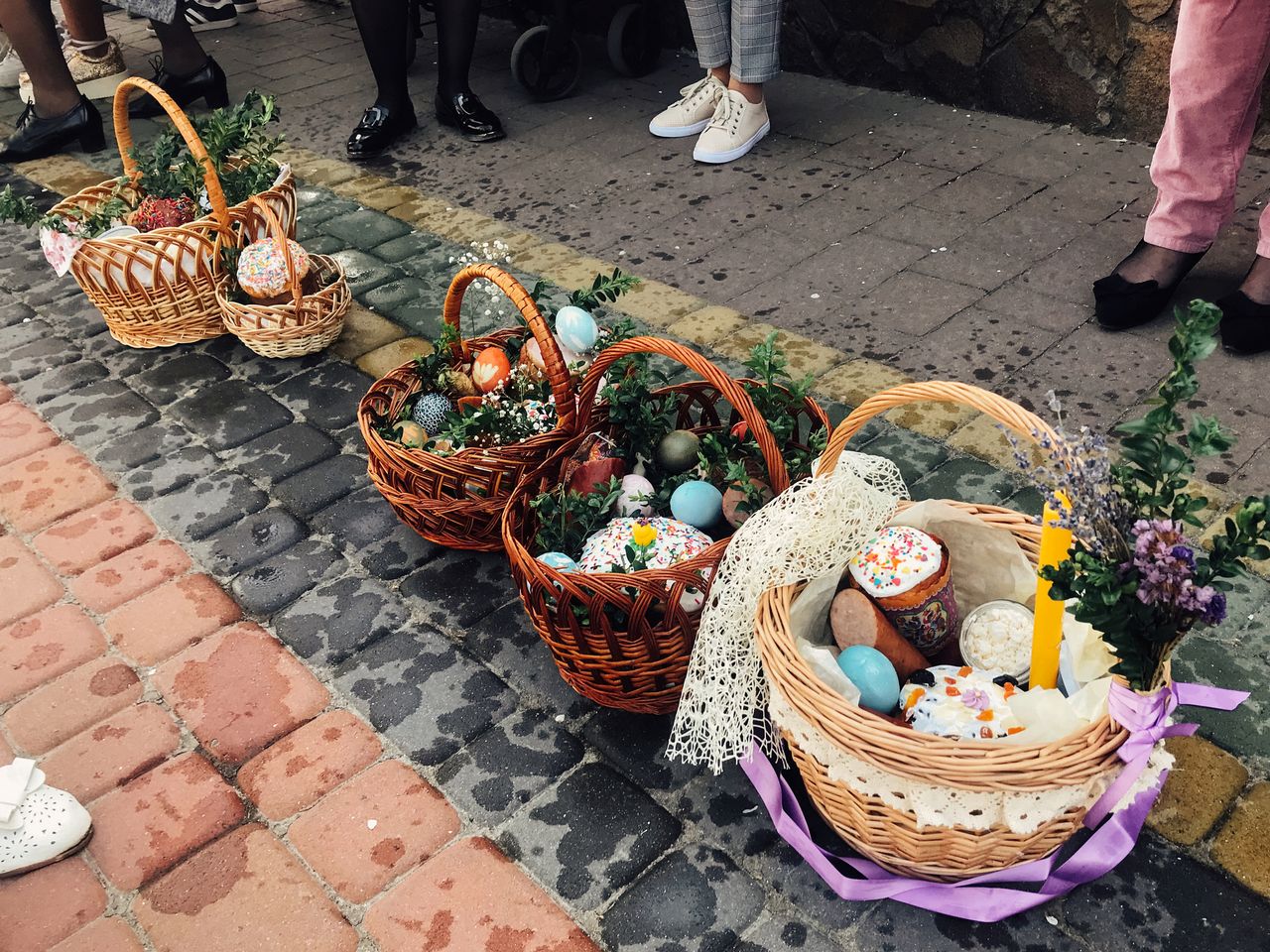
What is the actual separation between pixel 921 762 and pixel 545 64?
12.1ft

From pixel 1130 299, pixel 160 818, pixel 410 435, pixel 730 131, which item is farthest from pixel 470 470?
pixel 730 131

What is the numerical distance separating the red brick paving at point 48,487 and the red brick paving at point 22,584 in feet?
0.29

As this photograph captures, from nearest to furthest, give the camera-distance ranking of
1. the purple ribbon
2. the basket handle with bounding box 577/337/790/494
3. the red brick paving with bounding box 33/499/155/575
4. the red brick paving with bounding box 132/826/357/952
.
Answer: the purple ribbon < the red brick paving with bounding box 132/826/357/952 < the basket handle with bounding box 577/337/790/494 < the red brick paving with bounding box 33/499/155/575

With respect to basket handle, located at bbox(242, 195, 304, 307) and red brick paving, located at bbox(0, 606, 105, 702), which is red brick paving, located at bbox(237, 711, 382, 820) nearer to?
red brick paving, located at bbox(0, 606, 105, 702)

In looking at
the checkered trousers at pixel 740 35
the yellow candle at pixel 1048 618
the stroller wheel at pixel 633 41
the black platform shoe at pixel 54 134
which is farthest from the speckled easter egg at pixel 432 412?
the black platform shoe at pixel 54 134

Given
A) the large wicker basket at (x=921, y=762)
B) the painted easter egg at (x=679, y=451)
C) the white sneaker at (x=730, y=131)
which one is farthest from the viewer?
the white sneaker at (x=730, y=131)

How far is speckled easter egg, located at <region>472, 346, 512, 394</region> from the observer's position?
209 cm

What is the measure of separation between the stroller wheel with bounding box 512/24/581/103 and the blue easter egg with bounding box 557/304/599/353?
259 centimetres

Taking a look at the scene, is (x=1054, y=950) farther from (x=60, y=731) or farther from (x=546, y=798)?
(x=60, y=731)

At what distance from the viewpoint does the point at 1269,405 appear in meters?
2.16

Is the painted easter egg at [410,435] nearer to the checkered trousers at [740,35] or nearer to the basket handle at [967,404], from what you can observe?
the basket handle at [967,404]

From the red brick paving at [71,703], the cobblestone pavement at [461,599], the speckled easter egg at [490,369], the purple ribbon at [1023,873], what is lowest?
the cobblestone pavement at [461,599]

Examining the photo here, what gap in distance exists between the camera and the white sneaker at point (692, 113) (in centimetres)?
383

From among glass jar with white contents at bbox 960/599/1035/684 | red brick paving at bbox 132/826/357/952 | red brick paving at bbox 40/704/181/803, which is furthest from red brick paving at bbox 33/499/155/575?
glass jar with white contents at bbox 960/599/1035/684
